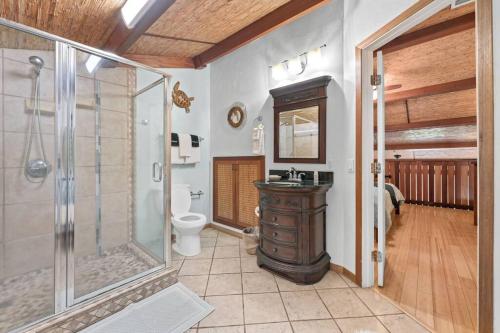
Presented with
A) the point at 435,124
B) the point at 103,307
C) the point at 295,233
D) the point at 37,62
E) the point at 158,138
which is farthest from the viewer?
the point at 435,124

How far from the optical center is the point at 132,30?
2176mm

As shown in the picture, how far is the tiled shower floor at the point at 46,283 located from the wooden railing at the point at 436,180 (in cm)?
576

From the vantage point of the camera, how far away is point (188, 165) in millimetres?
3291

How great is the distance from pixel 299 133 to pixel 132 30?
6.64 ft

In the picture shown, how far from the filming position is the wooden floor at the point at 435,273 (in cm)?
155

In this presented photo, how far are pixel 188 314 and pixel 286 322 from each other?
702 millimetres

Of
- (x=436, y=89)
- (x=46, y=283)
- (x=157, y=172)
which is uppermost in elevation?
(x=436, y=89)

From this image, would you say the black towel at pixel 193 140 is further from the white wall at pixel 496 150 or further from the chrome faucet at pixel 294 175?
the white wall at pixel 496 150

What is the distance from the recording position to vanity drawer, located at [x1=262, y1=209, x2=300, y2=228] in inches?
77.7

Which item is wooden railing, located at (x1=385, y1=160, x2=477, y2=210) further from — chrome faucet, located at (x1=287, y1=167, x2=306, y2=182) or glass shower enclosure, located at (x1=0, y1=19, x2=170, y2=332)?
glass shower enclosure, located at (x1=0, y1=19, x2=170, y2=332)

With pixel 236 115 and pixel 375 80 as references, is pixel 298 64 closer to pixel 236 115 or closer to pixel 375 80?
pixel 375 80

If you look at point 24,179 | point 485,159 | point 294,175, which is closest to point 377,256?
point 294,175

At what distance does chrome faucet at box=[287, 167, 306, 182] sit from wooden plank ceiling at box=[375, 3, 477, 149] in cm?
180

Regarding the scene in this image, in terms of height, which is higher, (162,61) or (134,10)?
(162,61)
